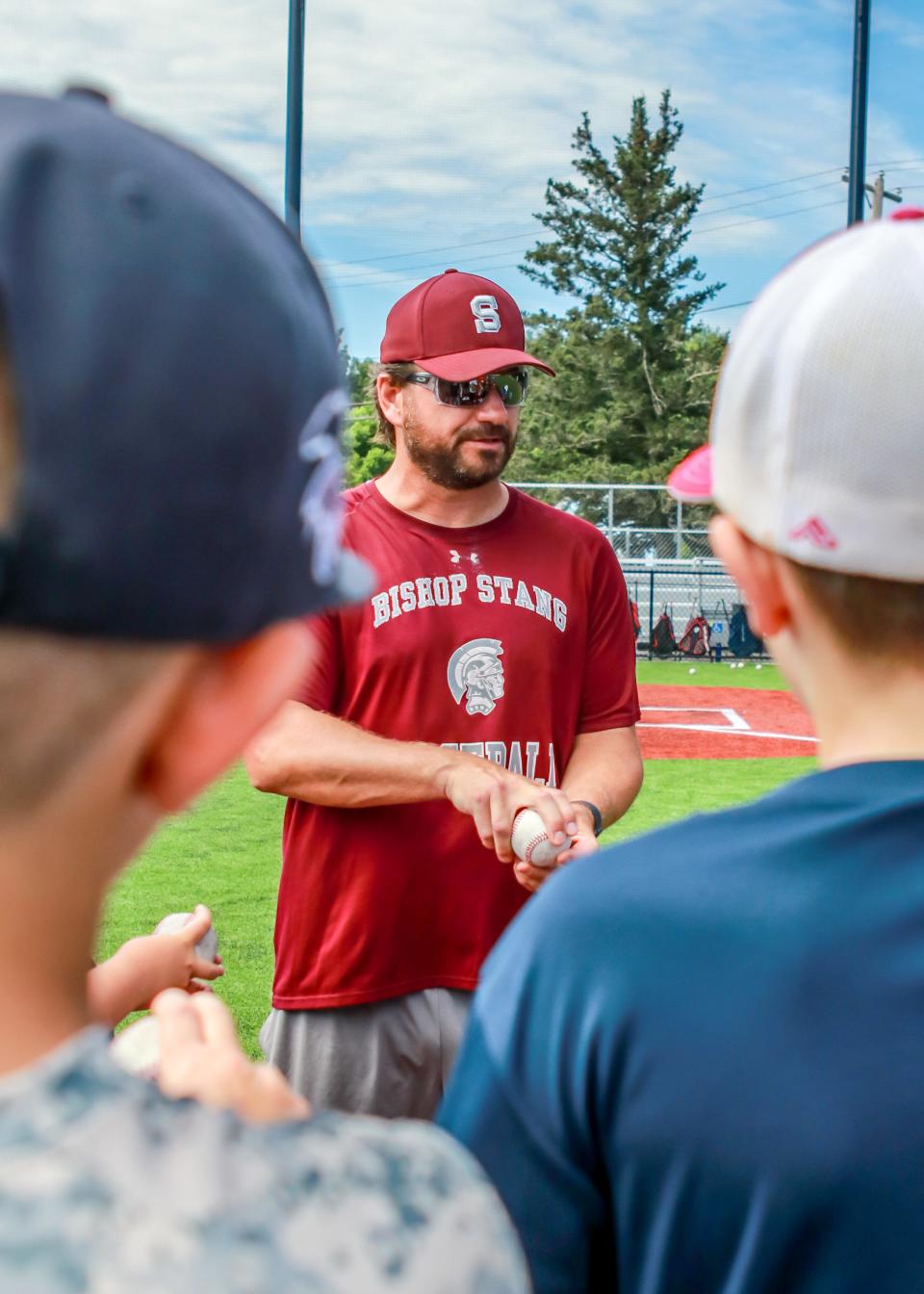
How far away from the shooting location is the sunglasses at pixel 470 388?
3391 millimetres

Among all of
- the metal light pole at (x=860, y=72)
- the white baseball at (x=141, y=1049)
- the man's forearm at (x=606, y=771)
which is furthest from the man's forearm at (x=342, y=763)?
the metal light pole at (x=860, y=72)

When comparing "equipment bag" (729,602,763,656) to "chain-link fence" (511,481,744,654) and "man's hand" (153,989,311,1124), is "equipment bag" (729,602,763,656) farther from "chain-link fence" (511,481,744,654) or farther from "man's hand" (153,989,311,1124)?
"man's hand" (153,989,311,1124)

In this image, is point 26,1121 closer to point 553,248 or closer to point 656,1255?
point 656,1255

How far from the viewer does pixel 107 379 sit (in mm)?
656

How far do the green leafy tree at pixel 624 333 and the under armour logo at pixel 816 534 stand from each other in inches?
1817

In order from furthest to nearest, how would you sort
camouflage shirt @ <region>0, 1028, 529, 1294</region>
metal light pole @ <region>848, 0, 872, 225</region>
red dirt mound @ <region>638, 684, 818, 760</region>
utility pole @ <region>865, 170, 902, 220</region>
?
utility pole @ <region>865, 170, 902, 220</region>, red dirt mound @ <region>638, 684, 818, 760</region>, metal light pole @ <region>848, 0, 872, 225</region>, camouflage shirt @ <region>0, 1028, 529, 1294</region>

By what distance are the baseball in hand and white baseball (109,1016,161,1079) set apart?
168cm

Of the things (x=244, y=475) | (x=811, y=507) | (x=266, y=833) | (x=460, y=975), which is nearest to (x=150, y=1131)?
(x=244, y=475)

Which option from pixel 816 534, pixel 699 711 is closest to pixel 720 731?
pixel 699 711

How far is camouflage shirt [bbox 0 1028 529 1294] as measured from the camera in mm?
624

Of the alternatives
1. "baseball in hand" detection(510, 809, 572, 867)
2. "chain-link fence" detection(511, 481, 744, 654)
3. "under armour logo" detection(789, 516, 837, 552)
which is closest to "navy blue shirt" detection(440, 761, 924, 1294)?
"under armour logo" detection(789, 516, 837, 552)

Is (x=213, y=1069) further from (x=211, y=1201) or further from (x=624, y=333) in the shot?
(x=624, y=333)

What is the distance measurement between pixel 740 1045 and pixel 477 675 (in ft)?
6.99

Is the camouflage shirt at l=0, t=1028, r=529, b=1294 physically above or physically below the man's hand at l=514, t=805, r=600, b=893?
above
